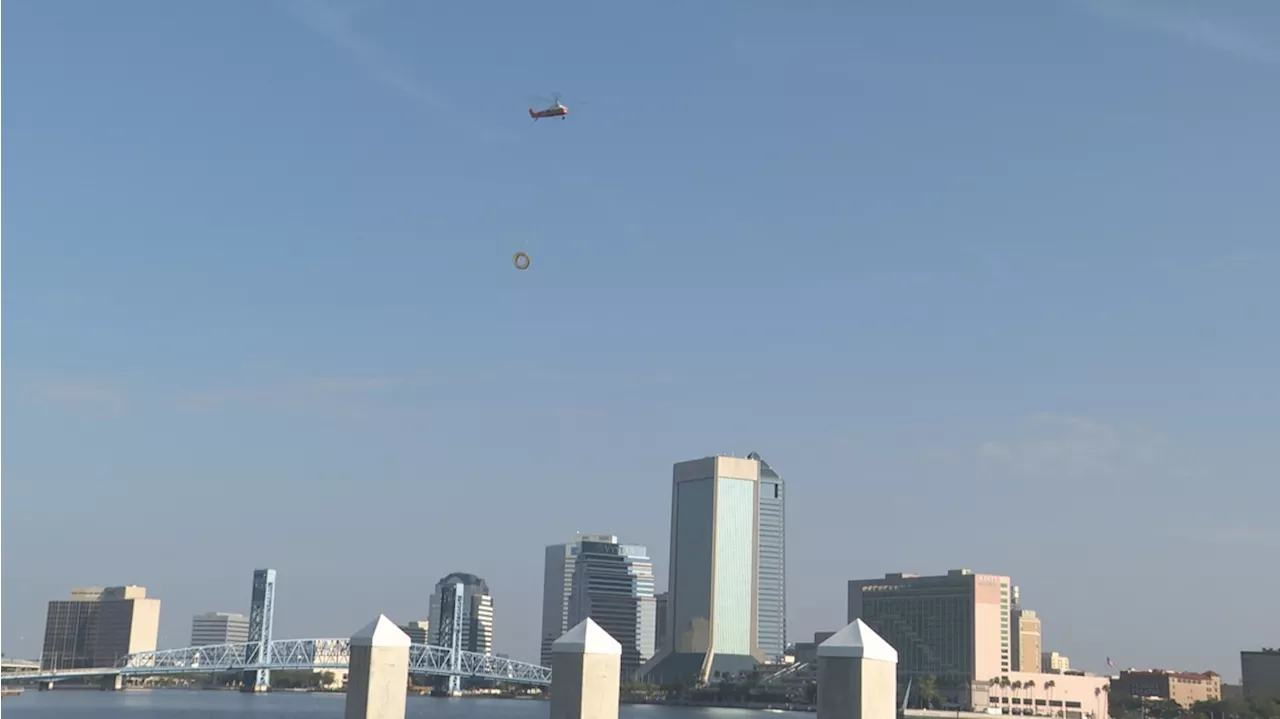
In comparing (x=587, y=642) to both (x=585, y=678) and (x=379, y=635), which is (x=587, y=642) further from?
(x=379, y=635)

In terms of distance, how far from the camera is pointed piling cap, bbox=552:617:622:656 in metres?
42.6

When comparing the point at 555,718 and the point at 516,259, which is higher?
the point at 516,259

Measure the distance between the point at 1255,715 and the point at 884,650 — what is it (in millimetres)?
182686

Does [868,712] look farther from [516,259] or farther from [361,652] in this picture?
[516,259]

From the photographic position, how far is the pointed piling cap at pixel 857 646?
129 feet

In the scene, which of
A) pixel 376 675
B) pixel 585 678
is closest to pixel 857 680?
pixel 585 678

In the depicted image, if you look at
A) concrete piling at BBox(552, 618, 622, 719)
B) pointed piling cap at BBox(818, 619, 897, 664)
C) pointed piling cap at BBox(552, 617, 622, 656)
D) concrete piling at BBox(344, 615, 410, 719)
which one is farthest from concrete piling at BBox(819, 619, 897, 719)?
concrete piling at BBox(344, 615, 410, 719)

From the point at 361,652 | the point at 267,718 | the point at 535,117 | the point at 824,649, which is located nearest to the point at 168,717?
the point at 267,718

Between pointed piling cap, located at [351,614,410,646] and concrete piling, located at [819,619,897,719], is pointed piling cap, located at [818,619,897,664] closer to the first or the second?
concrete piling, located at [819,619,897,719]

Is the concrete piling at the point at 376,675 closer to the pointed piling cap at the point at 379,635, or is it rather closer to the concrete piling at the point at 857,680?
the pointed piling cap at the point at 379,635

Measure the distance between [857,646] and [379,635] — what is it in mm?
16048

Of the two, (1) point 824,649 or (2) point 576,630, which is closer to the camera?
(1) point 824,649

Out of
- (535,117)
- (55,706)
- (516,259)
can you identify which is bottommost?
(55,706)

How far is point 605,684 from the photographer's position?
4269cm
